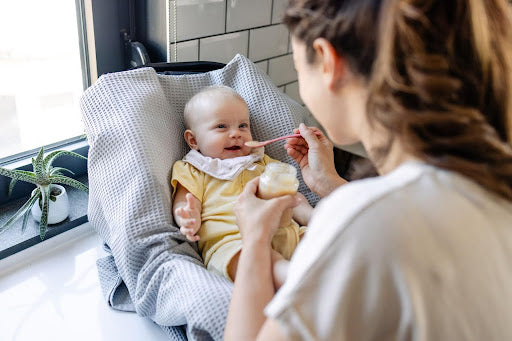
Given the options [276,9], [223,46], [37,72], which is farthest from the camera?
[276,9]

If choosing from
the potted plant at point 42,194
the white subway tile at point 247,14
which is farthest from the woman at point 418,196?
the white subway tile at point 247,14

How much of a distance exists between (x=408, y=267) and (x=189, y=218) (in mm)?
598

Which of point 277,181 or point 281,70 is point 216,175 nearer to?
point 277,181

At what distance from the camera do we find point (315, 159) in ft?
3.67

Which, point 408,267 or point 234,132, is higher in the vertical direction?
point 408,267

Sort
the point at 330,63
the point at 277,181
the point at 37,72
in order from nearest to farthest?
the point at 330,63
the point at 277,181
the point at 37,72

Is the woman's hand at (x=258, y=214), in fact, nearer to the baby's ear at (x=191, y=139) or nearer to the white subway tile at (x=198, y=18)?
the baby's ear at (x=191, y=139)

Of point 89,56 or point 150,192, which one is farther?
point 89,56

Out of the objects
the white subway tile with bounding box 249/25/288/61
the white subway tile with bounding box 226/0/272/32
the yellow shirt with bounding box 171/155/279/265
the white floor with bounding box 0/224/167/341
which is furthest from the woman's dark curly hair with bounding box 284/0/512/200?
the white subway tile with bounding box 249/25/288/61

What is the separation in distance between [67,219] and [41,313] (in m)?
0.30

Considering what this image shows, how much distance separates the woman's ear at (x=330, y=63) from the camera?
561 millimetres

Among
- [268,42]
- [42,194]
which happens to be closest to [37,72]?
[42,194]

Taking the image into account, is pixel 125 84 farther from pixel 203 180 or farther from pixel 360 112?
pixel 360 112

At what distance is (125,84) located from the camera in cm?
111
